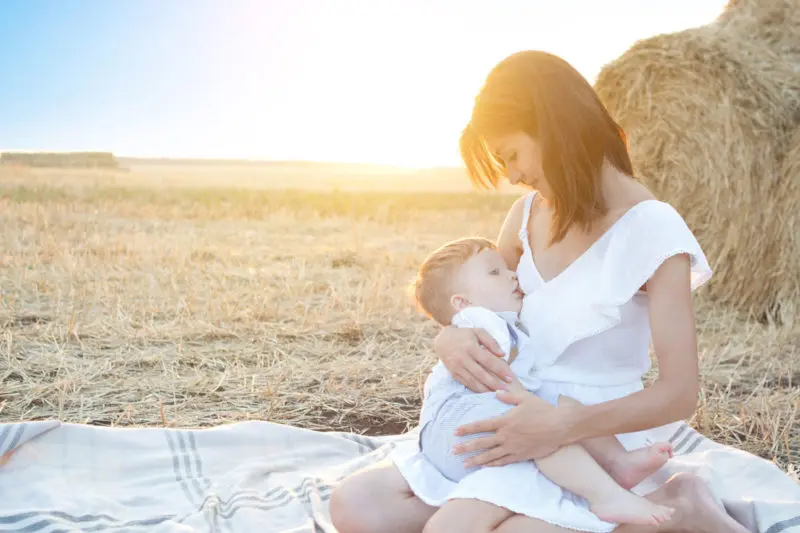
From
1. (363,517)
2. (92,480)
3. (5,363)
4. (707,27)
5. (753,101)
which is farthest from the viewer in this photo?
(707,27)

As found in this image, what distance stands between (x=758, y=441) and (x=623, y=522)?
47.3 inches

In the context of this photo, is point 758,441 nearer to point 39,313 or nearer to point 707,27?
point 707,27

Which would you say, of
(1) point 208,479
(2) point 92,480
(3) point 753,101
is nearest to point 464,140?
(1) point 208,479

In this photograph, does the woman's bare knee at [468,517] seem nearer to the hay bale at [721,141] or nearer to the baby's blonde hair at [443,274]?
the baby's blonde hair at [443,274]

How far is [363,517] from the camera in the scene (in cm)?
180

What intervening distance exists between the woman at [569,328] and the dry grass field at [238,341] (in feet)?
3.07

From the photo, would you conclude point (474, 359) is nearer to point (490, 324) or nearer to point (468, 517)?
point (490, 324)

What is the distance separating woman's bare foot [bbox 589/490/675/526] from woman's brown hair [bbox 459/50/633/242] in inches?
23.0

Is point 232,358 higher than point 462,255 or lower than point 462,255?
lower

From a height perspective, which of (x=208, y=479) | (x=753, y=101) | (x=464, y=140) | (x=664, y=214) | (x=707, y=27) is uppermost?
(x=707, y=27)

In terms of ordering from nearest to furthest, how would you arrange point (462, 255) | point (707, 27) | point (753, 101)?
point (462, 255) < point (753, 101) < point (707, 27)

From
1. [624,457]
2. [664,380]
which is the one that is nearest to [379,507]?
[624,457]

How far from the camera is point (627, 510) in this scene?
156 centimetres

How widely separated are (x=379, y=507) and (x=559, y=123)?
0.93 m
